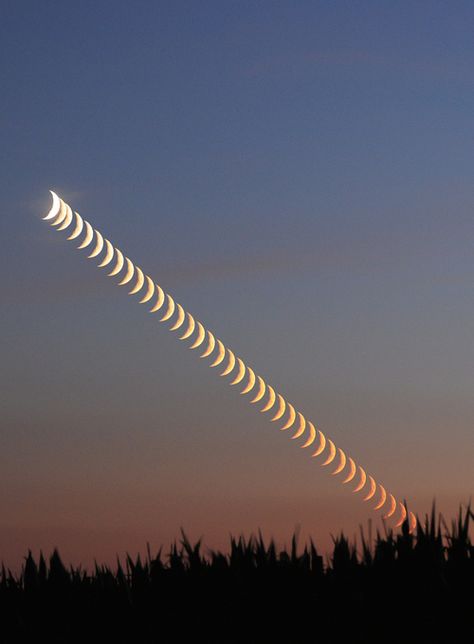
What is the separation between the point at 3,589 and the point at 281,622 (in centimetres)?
435

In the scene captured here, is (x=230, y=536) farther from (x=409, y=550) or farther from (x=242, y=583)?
(x=409, y=550)

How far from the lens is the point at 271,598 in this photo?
1172 centimetres

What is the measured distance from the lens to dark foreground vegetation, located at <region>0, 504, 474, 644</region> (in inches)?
432

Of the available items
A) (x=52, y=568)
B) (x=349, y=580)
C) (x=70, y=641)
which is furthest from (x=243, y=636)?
(x=52, y=568)

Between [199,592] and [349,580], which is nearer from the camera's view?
[349,580]

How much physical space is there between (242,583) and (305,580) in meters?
0.72

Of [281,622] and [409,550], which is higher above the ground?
[409,550]

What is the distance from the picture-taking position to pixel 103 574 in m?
13.8

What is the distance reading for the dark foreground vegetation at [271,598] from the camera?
10984 millimetres

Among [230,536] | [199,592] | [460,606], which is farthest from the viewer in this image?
[230,536]

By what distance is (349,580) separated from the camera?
11508mm

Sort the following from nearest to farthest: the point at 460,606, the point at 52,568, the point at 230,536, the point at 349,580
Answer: the point at 460,606 < the point at 349,580 < the point at 230,536 < the point at 52,568

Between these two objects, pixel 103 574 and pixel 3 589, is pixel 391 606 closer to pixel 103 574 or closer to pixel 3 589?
pixel 103 574

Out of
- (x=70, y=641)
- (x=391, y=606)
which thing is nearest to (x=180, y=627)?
(x=70, y=641)
